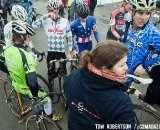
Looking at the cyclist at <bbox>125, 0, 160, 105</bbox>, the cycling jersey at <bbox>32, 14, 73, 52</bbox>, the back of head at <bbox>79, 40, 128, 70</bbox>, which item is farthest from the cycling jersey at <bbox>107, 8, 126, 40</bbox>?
the back of head at <bbox>79, 40, 128, 70</bbox>

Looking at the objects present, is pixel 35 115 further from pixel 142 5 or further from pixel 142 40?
pixel 142 5

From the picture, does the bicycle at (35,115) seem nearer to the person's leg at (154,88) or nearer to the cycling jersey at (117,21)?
the person's leg at (154,88)

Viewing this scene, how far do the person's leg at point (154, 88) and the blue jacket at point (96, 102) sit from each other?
2.14 meters

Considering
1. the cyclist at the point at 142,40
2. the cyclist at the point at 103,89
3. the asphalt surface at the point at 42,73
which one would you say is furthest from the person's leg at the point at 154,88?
the cyclist at the point at 103,89

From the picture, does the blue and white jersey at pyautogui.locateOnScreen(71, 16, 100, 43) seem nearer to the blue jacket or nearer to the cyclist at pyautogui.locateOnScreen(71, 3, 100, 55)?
the cyclist at pyautogui.locateOnScreen(71, 3, 100, 55)

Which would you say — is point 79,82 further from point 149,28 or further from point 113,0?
point 113,0

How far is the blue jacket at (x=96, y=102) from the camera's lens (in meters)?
1.96

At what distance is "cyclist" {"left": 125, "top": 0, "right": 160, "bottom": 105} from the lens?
3.53 meters

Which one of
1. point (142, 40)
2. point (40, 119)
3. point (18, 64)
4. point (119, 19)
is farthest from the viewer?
point (119, 19)

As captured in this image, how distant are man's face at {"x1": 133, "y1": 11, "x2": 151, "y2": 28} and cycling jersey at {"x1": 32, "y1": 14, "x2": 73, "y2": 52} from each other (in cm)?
183

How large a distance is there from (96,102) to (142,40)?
1.85 m

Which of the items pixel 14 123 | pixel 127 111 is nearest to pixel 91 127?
pixel 127 111

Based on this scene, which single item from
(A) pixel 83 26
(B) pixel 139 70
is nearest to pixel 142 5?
(B) pixel 139 70

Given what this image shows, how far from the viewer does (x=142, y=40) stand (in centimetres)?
355
